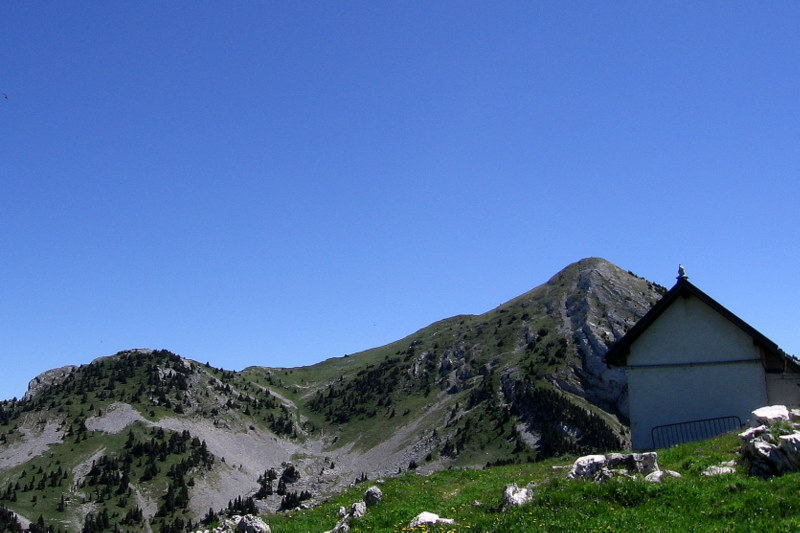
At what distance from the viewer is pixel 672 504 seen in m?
15.0

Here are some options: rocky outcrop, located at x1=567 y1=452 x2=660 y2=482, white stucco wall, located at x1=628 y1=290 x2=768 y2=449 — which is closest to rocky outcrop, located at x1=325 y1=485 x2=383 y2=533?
rocky outcrop, located at x1=567 y1=452 x2=660 y2=482

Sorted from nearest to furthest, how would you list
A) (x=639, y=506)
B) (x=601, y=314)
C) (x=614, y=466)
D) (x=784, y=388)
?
(x=639, y=506) < (x=614, y=466) < (x=784, y=388) < (x=601, y=314)

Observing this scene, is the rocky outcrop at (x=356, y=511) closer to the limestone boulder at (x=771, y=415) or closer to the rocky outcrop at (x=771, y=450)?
the rocky outcrop at (x=771, y=450)

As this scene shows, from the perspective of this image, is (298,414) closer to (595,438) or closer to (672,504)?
(595,438)

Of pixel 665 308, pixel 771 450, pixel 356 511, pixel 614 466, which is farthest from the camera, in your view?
pixel 665 308

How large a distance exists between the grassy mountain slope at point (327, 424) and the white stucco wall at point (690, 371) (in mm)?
73715

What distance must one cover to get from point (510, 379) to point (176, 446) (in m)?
75.6

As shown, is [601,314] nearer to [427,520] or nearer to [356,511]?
[356,511]

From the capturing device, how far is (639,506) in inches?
600

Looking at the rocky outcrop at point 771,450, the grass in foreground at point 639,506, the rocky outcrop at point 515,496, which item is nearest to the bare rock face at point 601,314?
the grass in foreground at point 639,506

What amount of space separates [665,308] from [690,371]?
3266mm

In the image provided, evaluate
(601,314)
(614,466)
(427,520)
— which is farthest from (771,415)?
(601,314)

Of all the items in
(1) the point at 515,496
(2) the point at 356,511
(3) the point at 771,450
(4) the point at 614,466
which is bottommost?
(2) the point at 356,511

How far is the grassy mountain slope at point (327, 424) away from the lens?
4596 inches
